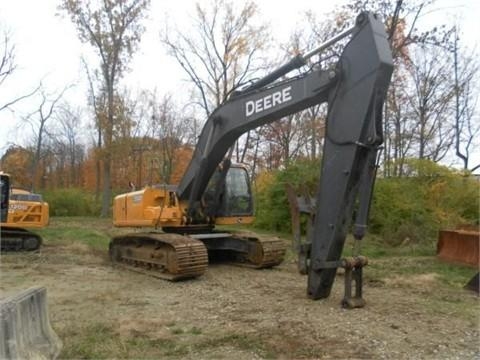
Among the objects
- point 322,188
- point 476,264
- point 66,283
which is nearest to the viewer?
point 322,188

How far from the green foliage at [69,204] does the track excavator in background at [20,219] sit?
15052mm

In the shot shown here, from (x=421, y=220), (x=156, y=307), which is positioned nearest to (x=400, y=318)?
(x=156, y=307)

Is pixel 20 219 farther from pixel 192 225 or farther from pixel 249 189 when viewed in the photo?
pixel 249 189

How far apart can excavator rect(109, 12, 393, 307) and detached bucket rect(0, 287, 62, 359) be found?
3.38m

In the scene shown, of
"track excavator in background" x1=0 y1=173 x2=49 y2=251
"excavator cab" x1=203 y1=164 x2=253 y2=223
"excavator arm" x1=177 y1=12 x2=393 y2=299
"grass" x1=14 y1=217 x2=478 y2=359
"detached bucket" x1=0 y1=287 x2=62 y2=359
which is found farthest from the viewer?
"track excavator in background" x1=0 y1=173 x2=49 y2=251

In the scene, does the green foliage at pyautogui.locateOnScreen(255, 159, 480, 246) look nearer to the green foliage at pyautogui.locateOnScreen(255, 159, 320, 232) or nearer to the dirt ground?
the green foliage at pyautogui.locateOnScreen(255, 159, 320, 232)

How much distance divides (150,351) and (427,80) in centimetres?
2752

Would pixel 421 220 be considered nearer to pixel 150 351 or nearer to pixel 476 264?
pixel 476 264

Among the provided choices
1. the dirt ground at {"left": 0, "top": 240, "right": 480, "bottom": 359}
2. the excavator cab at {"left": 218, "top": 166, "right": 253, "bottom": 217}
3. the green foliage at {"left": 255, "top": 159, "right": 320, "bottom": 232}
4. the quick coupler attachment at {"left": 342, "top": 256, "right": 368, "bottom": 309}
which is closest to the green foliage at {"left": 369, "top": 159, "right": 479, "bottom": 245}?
the green foliage at {"left": 255, "top": 159, "right": 320, "bottom": 232}

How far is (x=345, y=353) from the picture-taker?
487 centimetres

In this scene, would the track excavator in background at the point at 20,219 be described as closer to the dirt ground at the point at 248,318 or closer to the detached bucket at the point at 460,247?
the dirt ground at the point at 248,318

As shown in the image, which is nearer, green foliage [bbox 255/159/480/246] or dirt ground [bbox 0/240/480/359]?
dirt ground [bbox 0/240/480/359]

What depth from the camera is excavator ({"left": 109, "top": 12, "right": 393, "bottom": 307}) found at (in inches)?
258

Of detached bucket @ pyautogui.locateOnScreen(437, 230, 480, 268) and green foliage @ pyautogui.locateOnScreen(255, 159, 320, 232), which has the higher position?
green foliage @ pyautogui.locateOnScreen(255, 159, 320, 232)
